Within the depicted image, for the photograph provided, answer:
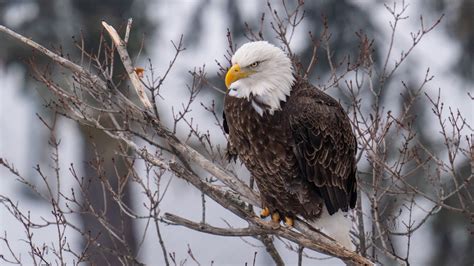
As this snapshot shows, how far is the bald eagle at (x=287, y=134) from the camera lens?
5.69 metres

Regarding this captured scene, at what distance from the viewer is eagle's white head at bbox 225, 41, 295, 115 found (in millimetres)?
5590

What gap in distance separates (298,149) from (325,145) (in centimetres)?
19

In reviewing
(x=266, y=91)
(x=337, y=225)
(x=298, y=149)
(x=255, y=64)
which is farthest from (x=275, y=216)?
(x=255, y=64)

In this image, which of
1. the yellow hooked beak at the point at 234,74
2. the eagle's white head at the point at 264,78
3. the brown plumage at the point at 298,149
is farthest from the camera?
the brown plumage at the point at 298,149

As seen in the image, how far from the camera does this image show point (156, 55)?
52.5ft

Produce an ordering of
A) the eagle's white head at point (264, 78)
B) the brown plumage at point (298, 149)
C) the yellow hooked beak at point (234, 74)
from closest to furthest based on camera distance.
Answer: the yellow hooked beak at point (234, 74), the eagle's white head at point (264, 78), the brown plumage at point (298, 149)

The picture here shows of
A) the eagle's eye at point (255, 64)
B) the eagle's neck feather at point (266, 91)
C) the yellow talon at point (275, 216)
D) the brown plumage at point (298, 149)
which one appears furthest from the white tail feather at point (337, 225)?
the eagle's eye at point (255, 64)

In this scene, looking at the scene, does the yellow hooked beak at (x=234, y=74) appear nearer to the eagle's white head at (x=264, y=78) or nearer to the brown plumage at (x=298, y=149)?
the eagle's white head at (x=264, y=78)

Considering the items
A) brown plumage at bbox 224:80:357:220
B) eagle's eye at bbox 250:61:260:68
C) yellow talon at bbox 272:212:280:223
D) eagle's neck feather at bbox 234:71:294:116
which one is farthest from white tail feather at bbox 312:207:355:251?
eagle's eye at bbox 250:61:260:68

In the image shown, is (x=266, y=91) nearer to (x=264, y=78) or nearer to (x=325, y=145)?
(x=264, y=78)

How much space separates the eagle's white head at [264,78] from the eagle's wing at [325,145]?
0.10m

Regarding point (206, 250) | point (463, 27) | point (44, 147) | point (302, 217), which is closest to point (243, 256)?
point (206, 250)

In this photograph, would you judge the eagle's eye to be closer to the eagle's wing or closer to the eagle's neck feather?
the eagle's neck feather

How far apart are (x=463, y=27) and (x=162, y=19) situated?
463 centimetres
